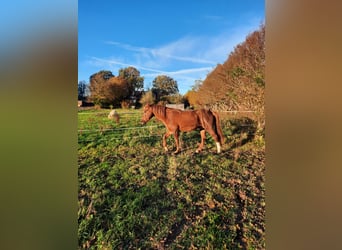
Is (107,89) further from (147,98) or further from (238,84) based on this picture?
(238,84)

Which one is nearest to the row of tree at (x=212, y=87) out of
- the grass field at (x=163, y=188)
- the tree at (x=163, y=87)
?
the tree at (x=163, y=87)

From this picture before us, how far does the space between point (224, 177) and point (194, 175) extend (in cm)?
22

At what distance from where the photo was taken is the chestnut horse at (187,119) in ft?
5.45

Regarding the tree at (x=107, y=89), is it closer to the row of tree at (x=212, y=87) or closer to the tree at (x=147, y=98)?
the row of tree at (x=212, y=87)

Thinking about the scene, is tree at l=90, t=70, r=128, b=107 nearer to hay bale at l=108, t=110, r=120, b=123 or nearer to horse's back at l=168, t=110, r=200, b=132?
hay bale at l=108, t=110, r=120, b=123

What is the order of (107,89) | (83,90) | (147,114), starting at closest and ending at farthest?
(83,90), (107,89), (147,114)

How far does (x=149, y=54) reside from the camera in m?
1.55

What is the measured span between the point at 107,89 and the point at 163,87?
0.39 m

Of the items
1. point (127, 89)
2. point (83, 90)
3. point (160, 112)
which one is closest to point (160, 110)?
point (160, 112)

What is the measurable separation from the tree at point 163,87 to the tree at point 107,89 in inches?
8.4

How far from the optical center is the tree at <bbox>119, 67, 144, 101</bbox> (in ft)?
5.10

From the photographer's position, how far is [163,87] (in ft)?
5.23

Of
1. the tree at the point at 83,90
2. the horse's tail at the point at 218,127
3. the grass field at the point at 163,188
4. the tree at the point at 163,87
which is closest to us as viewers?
the tree at the point at 83,90
